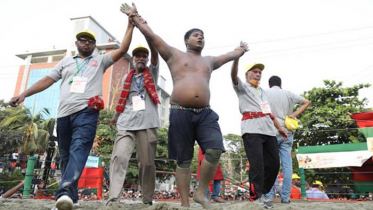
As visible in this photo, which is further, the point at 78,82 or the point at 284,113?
the point at 284,113

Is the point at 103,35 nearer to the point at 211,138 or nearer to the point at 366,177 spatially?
the point at 366,177

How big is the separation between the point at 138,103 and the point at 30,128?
20.8 meters

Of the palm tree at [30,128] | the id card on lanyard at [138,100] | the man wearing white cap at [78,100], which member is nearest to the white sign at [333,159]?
the id card on lanyard at [138,100]

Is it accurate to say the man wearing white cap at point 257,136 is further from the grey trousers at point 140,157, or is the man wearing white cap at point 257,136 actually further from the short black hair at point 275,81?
the grey trousers at point 140,157

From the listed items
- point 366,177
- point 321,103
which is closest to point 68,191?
point 366,177

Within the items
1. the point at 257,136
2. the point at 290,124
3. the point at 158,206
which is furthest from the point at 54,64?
the point at 158,206

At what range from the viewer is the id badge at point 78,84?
298 cm

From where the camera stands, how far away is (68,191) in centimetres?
252

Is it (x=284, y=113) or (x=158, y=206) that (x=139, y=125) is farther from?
(x=284, y=113)

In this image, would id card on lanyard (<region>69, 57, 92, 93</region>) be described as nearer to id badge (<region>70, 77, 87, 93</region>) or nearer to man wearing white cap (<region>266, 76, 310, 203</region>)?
id badge (<region>70, 77, 87, 93</region>)

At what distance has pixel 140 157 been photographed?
3137 mm

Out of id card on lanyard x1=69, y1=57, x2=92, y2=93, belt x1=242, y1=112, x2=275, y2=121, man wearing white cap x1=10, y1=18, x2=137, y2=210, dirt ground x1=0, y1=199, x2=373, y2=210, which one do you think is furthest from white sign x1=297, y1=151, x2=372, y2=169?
id card on lanyard x1=69, y1=57, x2=92, y2=93

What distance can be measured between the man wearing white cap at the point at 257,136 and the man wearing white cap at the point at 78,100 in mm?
1584

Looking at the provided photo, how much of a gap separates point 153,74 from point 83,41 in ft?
2.82
